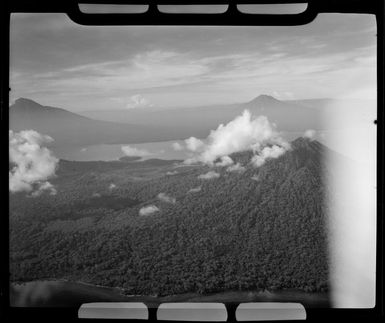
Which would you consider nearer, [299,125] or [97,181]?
[299,125]

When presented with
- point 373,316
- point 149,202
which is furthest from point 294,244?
point 373,316

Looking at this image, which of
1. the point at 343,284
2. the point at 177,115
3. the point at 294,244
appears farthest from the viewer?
the point at 294,244

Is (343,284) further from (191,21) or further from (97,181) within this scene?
(191,21)

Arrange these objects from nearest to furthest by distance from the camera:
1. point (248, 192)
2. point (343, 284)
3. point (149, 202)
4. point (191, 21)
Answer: point (191, 21), point (343, 284), point (149, 202), point (248, 192)

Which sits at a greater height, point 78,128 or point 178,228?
point 78,128

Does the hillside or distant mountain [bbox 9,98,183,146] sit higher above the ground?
distant mountain [bbox 9,98,183,146]

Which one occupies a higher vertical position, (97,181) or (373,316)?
(97,181)

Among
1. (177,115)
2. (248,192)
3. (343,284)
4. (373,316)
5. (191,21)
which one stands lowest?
(343,284)

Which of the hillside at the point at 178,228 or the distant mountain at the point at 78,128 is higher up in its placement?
the distant mountain at the point at 78,128
